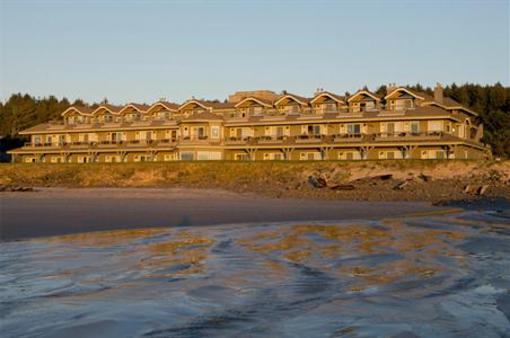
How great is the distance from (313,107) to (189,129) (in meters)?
13.8

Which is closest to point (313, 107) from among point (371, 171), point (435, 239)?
point (371, 171)

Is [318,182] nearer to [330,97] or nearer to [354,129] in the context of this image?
[354,129]

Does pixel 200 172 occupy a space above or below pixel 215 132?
below

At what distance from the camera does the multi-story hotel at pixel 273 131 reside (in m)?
60.8

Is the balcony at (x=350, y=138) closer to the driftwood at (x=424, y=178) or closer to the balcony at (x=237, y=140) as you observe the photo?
the balcony at (x=237, y=140)

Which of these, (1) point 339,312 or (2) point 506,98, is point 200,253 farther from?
(2) point 506,98

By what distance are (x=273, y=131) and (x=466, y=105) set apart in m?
31.2

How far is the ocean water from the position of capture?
8102 millimetres

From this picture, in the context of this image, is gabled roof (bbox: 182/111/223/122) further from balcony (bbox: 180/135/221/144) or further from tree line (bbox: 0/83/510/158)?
tree line (bbox: 0/83/510/158)

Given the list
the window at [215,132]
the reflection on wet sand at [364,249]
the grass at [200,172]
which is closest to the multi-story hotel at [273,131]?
the window at [215,132]

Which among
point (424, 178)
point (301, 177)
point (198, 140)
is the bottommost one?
point (424, 178)

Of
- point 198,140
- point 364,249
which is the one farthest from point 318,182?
point 364,249

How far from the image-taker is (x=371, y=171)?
48781 millimetres

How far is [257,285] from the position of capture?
1092 cm
